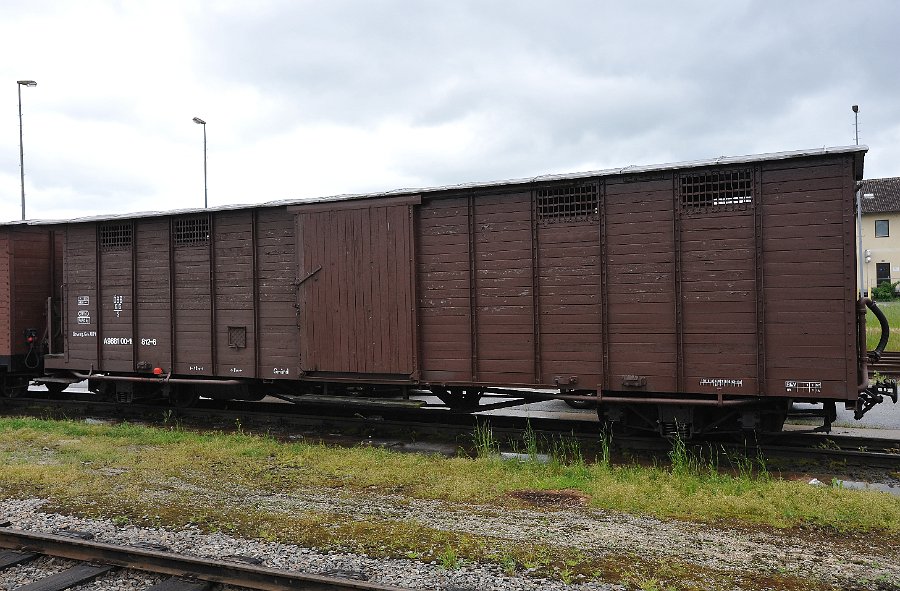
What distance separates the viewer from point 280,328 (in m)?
10.1

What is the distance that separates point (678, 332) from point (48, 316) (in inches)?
445

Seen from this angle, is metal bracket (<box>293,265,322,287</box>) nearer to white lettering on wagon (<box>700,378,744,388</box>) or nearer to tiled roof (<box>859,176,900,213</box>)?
white lettering on wagon (<box>700,378,744,388</box>)

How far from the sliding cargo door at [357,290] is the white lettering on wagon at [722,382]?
3880 millimetres

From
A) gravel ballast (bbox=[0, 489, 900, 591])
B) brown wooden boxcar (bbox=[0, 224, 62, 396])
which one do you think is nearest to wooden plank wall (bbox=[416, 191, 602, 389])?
gravel ballast (bbox=[0, 489, 900, 591])

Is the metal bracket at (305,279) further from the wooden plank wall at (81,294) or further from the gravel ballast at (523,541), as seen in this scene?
the wooden plank wall at (81,294)

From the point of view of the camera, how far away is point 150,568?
193 inches

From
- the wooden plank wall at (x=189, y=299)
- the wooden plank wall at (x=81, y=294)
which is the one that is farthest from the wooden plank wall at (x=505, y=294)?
the wooden plank wall at (x=81, y=294)

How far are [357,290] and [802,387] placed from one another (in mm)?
5930

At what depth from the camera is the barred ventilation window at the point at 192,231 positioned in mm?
10727

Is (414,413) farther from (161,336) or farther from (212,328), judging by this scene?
(161,336)

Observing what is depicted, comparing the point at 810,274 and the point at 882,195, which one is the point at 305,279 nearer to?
the point at 810,274

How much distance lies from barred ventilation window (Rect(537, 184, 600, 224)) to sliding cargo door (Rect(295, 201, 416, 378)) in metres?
1.92

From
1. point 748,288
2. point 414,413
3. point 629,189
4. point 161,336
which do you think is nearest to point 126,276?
point 161,336

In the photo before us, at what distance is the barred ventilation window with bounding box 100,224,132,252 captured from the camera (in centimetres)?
1134
